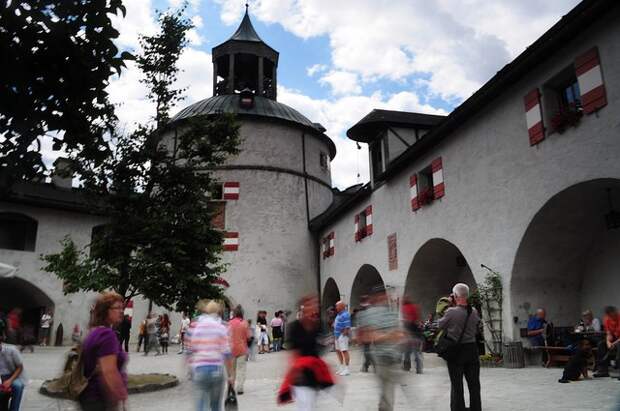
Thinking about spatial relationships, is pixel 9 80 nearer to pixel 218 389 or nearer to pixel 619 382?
pixel 218 389

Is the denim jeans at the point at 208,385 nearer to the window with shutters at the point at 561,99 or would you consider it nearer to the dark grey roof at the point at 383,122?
the window with shutters at the point at 561,99

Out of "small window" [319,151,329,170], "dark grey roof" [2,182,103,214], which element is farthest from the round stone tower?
"dark grey roof" [2,182,103,214]

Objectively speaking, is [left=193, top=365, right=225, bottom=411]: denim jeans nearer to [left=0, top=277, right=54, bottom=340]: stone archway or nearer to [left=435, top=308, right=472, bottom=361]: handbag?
[left=435, top=308, right=472, bottom=361]: handbag

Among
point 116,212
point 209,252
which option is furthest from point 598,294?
point 116,212

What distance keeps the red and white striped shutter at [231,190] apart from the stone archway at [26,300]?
33.5 feet

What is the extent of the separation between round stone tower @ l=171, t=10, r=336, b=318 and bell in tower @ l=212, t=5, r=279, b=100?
62 mm

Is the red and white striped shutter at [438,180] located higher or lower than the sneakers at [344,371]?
higher

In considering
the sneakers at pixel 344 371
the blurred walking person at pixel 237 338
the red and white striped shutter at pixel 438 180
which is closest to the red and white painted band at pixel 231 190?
the red and white striped shutter at pixel 438 180

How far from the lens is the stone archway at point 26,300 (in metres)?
26.6

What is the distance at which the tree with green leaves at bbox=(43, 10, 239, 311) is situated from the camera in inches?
465

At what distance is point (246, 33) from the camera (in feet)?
109

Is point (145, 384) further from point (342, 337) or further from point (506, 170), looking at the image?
point (506, 170)

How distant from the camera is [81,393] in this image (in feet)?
13.3

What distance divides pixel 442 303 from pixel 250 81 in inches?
1081
